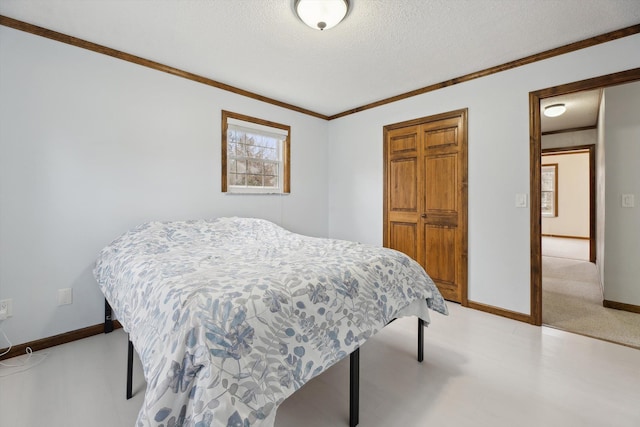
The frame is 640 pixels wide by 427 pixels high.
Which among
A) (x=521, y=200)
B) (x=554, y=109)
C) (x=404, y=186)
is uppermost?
(x=554, y=109)

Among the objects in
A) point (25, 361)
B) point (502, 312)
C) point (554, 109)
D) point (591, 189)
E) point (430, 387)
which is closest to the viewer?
point (430, 387)

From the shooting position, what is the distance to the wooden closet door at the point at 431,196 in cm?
311

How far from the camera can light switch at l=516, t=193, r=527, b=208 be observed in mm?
2684

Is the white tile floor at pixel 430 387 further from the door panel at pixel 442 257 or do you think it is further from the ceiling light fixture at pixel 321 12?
the ceiling light fixture at pixel 321 12

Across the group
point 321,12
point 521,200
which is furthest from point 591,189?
point 321,12

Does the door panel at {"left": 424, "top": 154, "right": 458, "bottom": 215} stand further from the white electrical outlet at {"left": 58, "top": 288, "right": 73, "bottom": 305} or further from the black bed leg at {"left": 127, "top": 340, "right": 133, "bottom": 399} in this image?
the white electrical outlet at {"left": 58, "top": 288, "right": 73, "bottom": 305}

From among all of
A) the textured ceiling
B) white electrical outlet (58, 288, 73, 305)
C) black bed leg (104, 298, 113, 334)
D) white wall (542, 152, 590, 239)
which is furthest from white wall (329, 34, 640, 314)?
white wall (542, 152, 590, 239)

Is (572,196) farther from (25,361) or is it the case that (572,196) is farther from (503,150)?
(25,361)

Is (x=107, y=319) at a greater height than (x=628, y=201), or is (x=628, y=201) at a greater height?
(x=628, y=201)

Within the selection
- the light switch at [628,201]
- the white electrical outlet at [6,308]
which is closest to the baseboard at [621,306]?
the light switch at [628,201]

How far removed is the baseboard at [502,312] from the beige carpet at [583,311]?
0.57 ft

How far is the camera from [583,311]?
2.90 metres

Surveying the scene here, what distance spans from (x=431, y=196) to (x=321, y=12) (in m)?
2.26

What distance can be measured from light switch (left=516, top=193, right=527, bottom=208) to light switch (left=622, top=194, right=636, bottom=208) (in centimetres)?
125
